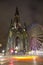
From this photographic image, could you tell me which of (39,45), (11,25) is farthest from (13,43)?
(39,45)

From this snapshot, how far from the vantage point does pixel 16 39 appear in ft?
198

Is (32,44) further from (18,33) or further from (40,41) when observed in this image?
(18,33)

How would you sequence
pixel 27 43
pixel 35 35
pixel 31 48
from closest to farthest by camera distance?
pixel 35 35, pixel 31 48, pixel 27 43

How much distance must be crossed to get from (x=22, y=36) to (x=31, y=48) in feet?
36.7

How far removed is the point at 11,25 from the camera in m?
63.5

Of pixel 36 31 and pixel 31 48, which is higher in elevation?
pixel 36 31

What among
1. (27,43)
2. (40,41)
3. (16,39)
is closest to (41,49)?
(40,41)

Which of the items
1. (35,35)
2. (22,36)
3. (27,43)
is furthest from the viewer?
(22,36)

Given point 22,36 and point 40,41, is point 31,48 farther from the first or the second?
point 22,36

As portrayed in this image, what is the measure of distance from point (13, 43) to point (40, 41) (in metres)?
14.1

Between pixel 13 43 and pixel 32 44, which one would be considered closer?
pixel 32 44

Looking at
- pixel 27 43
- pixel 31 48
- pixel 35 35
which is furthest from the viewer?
pixel 27 43

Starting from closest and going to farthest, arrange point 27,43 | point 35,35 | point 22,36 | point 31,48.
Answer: point 35,35 → point 31,48 → point 27,43 → point 22,36

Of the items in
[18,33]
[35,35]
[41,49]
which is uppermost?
[18,33]
